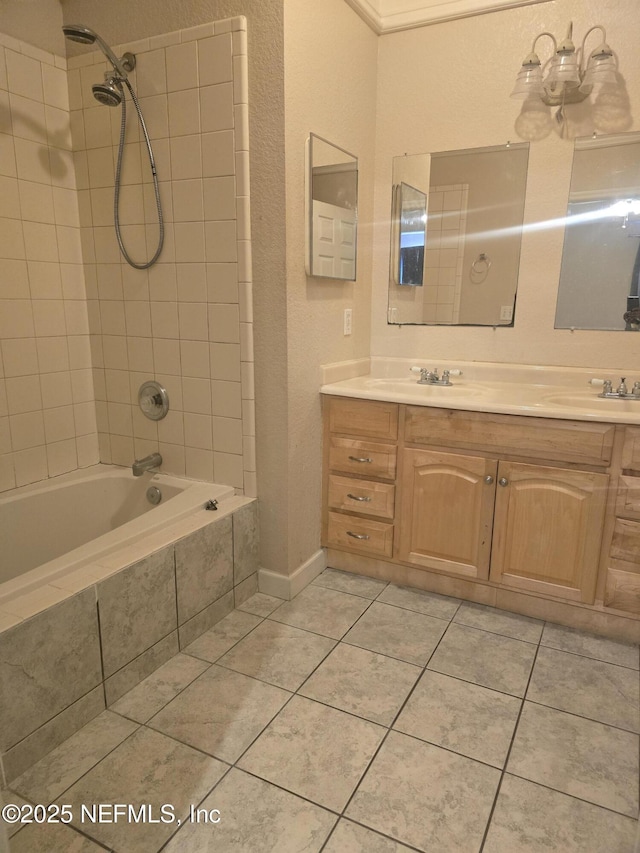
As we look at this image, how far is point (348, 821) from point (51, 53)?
9.07 feet

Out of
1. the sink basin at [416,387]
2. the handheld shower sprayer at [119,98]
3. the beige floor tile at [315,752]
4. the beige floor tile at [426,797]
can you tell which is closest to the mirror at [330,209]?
the sink basin at [416,387]

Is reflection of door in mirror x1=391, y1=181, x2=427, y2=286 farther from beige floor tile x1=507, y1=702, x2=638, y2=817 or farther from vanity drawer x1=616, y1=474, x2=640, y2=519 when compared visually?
beige floor tile x1=507, y1=702, x2=638, y2=817

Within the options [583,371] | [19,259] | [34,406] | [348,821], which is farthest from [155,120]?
[348,821]

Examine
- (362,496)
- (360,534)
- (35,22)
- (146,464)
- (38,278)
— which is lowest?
(360,534)

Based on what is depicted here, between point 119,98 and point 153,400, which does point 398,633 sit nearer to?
point 153,400

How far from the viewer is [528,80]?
6.85 ft

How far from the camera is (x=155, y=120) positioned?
2053 mm

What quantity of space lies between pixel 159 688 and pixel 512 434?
4.74 ft

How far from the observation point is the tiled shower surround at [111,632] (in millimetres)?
1379

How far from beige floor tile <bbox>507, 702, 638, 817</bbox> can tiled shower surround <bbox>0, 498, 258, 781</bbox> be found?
3.55 feet

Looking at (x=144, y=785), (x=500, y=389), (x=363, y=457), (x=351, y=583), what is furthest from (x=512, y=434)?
(x=144, y=785)

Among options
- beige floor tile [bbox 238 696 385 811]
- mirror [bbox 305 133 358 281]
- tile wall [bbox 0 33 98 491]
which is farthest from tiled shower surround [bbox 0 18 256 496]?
beige floor tile [bbox 238 696 385 811]

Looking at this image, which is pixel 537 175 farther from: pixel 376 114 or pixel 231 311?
pixel 231 311

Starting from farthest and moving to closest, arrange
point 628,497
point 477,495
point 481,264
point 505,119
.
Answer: point 481,264, point 505,119, point 477,495, point 628,497
